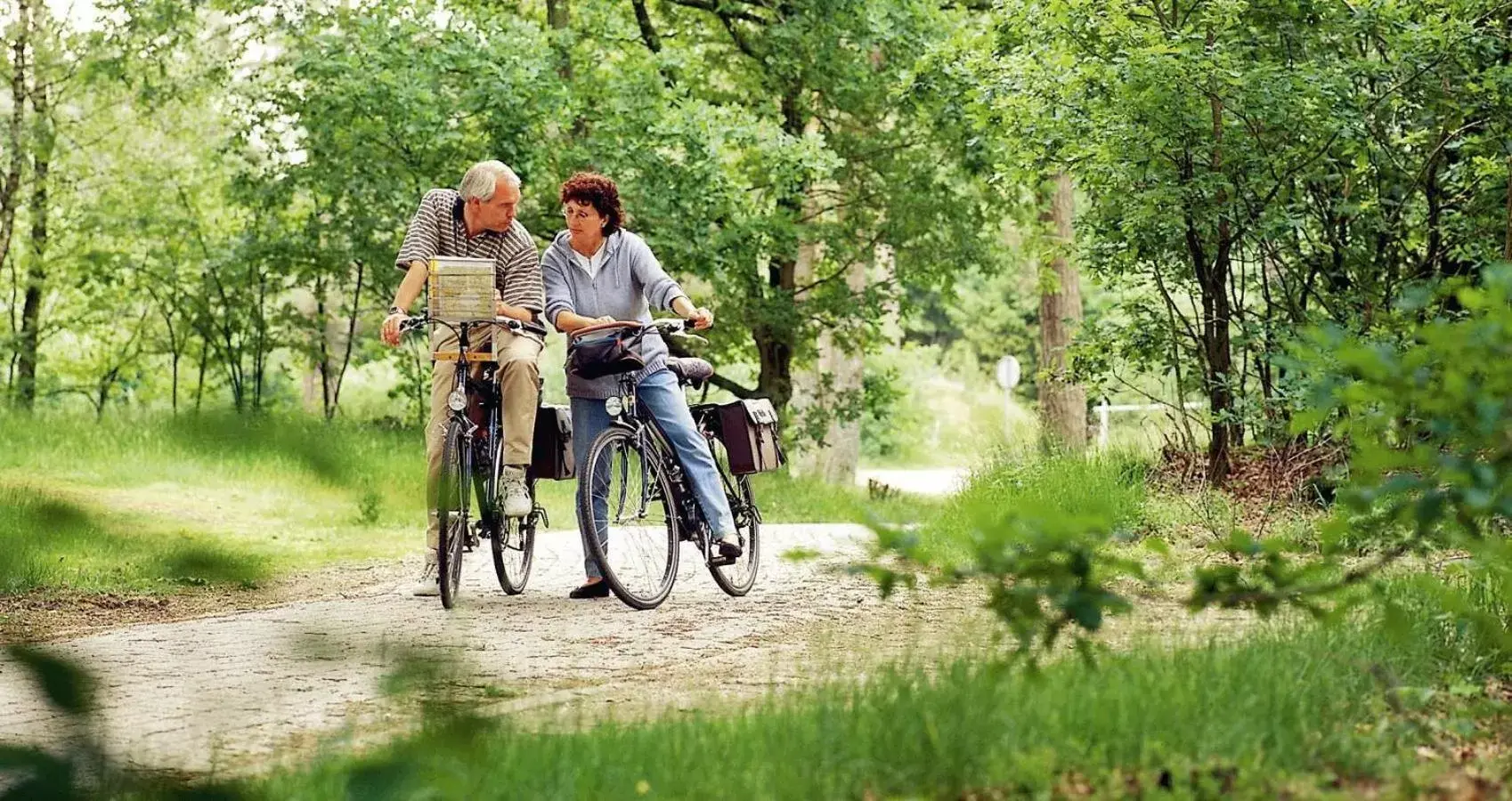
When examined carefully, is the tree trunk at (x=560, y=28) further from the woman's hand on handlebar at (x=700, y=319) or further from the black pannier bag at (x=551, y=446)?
the woman's hand on handlebar at (x=700, y=319)

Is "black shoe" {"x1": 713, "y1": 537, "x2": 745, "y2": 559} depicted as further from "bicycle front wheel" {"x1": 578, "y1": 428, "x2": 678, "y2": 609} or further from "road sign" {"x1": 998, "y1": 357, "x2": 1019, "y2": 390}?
"road sign" {"x1": 998, "y1": 357, "x2": 1019, "y2": 390}

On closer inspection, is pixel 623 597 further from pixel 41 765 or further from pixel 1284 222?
pixel 41 765

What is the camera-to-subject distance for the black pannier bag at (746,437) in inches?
309

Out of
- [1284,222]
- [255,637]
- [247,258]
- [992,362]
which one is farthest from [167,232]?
[992,362]

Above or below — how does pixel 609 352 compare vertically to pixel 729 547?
above

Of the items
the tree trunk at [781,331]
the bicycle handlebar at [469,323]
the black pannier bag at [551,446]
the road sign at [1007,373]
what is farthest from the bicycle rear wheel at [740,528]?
the road sign at [1007,373]

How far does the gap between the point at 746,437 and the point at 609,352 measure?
0.84m

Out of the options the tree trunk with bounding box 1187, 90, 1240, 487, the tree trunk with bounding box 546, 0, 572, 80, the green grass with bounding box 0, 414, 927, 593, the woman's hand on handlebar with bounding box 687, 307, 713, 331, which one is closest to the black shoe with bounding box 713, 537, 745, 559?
the woman's hand on handlebar with bounding box 687, 307, 713, 331

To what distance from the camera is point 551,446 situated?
774cm

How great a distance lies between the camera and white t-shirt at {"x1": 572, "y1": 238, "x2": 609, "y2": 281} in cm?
750

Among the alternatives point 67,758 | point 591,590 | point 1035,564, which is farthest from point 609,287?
point 67,758

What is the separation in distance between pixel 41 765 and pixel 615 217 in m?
6.56

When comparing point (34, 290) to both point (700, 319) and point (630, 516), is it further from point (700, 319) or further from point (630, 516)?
point (700, 319)

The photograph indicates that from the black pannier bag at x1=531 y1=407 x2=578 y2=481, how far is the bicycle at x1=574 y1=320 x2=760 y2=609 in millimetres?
385
